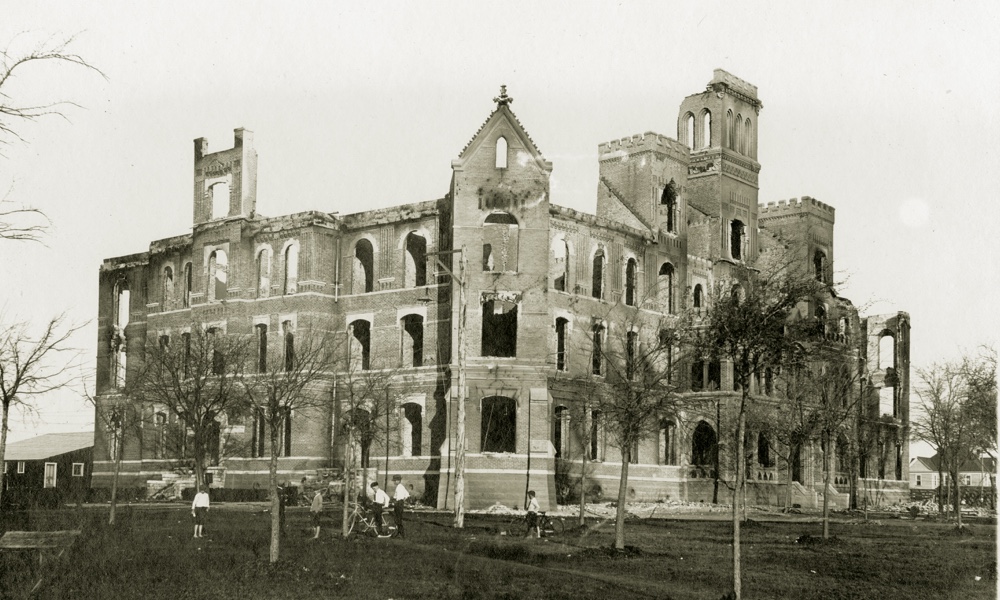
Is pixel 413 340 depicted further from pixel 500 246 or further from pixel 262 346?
pixel 262 346

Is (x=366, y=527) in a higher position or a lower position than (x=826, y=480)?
lower

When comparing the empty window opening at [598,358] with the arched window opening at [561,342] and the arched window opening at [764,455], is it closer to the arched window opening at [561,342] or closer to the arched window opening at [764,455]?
the arched window opening at [561,342]

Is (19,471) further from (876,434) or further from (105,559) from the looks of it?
(105,559)

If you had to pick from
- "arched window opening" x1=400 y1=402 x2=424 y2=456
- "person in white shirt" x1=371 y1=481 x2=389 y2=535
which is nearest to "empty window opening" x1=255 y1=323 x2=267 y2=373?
"arched window opening" x1=400 y1=402 x2=424 y2=456

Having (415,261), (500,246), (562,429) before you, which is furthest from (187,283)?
(562,429)

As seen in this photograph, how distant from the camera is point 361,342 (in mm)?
56344

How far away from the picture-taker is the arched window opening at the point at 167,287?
61406 mm

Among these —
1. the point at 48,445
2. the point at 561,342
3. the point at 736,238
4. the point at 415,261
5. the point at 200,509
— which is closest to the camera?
the point at 200,509

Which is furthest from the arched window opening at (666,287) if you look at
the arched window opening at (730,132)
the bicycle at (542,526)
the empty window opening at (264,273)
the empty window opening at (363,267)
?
the bicycle at (542,526)

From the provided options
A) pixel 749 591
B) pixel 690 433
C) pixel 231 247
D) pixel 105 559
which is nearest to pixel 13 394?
pixel 105 559

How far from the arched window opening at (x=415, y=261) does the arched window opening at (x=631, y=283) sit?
9.35 metres

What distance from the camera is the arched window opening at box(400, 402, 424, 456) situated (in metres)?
52.9

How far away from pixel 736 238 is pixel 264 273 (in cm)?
2389

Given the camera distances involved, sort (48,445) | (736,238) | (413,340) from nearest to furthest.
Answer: (413,340) < (736,238) < (48,445)
